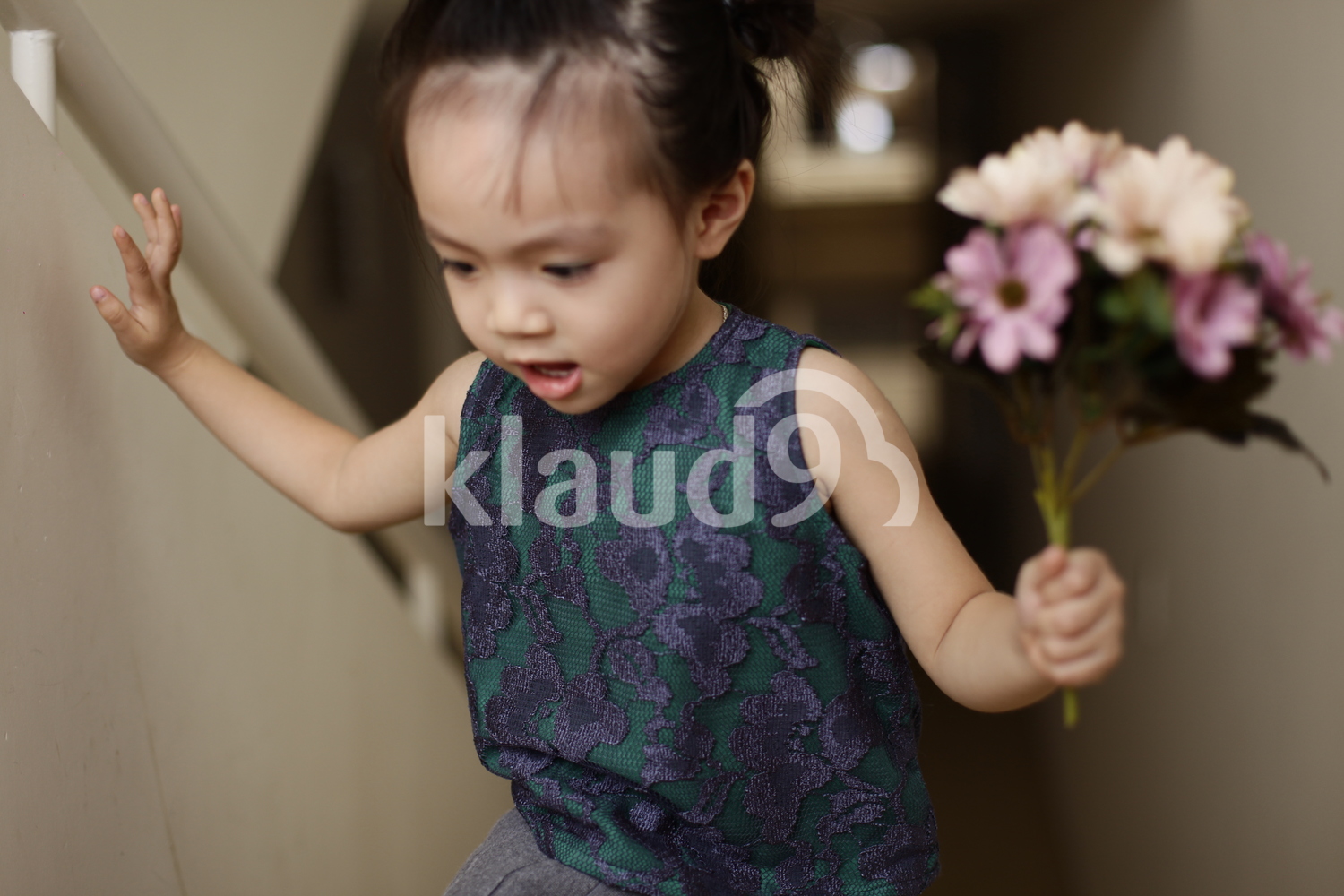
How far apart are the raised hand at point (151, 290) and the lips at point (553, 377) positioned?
37 cm

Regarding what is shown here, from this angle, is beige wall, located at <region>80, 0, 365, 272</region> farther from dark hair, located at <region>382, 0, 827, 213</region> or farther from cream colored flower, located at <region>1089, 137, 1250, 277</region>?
cream colored flower, located at <region>1089, 137, 1250, 277</region>

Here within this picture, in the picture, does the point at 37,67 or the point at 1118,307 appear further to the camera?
the point at 37,67

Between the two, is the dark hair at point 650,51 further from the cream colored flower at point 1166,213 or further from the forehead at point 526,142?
the cream colored flower at point 1166,213

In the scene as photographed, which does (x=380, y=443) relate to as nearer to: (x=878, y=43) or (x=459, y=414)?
(x=459, y=414)

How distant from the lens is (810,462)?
0.80 metres

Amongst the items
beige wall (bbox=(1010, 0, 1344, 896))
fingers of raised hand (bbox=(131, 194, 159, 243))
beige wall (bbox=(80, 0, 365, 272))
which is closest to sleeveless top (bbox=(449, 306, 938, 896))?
fingers of raised hand (bbox=(131, 194, 159, 243))

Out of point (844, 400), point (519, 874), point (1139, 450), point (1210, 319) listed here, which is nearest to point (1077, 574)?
point (1210, 319)

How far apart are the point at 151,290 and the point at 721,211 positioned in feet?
1.56

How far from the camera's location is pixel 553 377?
0.75 metres

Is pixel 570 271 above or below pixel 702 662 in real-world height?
above

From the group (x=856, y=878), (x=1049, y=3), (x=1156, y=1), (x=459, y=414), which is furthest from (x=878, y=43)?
(x=856, y=878)

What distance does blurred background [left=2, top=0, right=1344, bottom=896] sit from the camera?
1152 millimetres

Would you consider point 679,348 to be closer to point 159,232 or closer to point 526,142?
point 526,142

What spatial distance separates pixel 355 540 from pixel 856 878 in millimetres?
773
